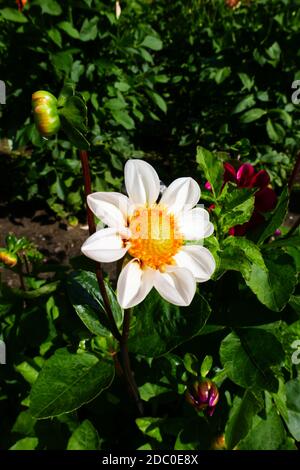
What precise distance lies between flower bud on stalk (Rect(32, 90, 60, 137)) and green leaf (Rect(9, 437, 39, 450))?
691mm

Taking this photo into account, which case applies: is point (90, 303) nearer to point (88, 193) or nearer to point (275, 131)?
point (88, 193)

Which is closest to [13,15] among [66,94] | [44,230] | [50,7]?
[50,7]

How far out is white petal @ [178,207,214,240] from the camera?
77cm

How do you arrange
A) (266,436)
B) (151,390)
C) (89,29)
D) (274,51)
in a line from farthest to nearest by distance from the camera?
(274,51), (89,29), (151,390), (266,436)

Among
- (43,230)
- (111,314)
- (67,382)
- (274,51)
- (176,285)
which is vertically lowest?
(43,230)

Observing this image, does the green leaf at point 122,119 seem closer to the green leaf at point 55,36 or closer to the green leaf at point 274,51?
the green leaf at point 55,36

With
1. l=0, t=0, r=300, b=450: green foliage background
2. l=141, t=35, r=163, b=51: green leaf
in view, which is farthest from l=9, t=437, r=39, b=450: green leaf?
l=141, t=35, r=163, b=51: green leaf

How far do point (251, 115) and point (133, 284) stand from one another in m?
2.36

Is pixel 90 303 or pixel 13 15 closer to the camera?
pixel 90 303

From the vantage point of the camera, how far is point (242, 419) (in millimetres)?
928

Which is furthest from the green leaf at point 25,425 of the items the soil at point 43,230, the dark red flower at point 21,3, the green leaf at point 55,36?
the dark red flower at point 21,3

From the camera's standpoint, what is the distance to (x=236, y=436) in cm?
92

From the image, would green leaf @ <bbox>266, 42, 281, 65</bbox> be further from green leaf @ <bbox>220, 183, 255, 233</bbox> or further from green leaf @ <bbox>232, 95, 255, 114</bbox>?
green leaf @ <bbox>220, 183, 255, 233</bbox>

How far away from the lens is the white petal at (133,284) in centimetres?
68
